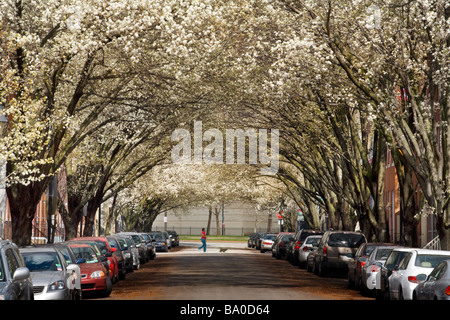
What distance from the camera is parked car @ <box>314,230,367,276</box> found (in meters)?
30.0

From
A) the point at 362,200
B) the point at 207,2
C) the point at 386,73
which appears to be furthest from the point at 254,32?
the point at 362,200

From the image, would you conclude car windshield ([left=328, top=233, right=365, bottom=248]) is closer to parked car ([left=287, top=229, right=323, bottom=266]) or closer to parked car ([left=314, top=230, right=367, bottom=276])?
parked car ([left=314, top=230, right=367, bottom=276])

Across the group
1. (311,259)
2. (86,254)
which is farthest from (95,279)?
(311,259)

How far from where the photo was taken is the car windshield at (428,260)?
669 inches

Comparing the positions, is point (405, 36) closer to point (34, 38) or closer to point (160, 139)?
point (34, 38)

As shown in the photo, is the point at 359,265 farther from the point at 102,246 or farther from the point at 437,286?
the point at 437,286

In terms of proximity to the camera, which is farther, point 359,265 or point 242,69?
point 242,69

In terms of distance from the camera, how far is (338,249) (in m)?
30.0

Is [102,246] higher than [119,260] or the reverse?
higher

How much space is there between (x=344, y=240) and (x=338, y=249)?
46 cm

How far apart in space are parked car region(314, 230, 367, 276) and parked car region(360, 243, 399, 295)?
7210 millimetres

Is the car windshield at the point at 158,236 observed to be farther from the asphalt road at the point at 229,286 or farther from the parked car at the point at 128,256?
the asphalt road at the point at 229,286
